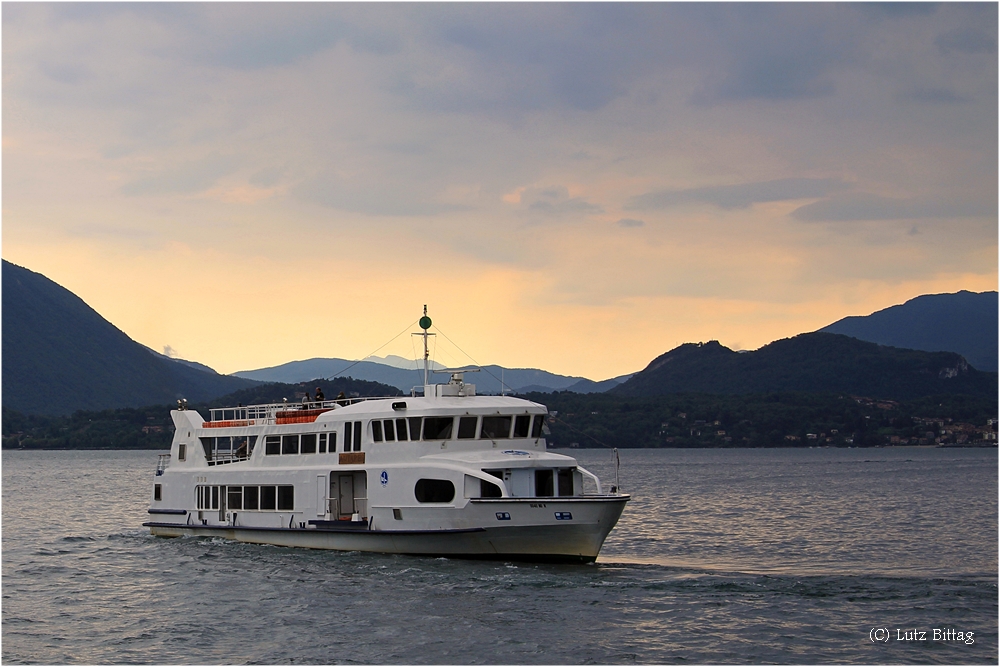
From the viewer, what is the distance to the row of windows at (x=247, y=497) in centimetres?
3566

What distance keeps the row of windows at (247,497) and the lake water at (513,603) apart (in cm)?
138

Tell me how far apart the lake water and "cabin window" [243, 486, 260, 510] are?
1.46 metres

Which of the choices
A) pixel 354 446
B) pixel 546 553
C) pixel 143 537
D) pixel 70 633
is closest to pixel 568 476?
pixel 546 553

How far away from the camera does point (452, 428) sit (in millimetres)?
32156

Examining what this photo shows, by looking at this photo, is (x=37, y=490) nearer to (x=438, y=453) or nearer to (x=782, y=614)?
(x=438, y=453)

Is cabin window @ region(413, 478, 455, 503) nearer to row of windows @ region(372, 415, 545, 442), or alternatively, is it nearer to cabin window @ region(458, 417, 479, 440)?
row of windows @ region(372, 415, 545, 442)

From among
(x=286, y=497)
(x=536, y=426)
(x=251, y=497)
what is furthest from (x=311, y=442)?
(x=536, y=426)

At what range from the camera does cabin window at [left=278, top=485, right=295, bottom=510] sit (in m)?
35.4

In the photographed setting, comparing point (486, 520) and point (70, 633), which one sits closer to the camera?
point (70, 633)

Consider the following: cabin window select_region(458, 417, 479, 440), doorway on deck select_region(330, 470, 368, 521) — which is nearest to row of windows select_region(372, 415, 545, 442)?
cabin window select_region(458, 417, 479, 440)

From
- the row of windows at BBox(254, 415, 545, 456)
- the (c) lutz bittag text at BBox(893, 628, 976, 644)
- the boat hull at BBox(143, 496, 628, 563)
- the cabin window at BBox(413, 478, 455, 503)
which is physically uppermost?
the row of windows at BBox(254, 415, 545, 456)

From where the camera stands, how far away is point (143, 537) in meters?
43.4

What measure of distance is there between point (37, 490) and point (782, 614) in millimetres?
72996

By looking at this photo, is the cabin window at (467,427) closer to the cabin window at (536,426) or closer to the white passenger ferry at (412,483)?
the white passenger ferry at (412,483)
